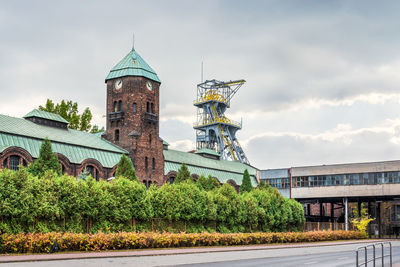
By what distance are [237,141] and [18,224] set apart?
72860 mm

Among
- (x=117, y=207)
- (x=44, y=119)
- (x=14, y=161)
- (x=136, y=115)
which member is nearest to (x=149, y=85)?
(x=136, y=115)

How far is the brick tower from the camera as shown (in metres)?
57.7

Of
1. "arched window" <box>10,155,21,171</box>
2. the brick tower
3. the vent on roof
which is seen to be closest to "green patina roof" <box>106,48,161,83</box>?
the brick tower

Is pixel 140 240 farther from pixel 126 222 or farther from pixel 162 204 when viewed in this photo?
pixel 162 204

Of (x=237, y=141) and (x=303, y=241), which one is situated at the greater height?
(x=237, y=141)

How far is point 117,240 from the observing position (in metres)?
28.6

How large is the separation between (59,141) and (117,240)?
22.4 meters

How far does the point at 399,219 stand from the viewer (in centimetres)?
7869

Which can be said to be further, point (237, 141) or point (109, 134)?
point (237, 141)

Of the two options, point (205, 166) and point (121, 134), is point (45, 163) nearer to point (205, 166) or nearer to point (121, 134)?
point (121, 134)

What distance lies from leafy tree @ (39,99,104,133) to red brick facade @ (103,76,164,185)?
1839 cm

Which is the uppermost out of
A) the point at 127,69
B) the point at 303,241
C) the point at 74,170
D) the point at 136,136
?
the point at 127,69

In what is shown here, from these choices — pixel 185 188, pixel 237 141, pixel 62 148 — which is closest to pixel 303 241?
pixel 185 188

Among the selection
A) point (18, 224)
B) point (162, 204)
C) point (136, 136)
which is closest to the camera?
point (18, 224)
